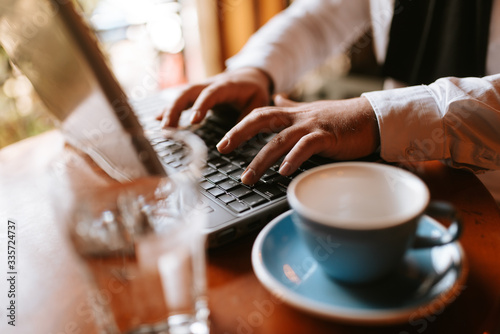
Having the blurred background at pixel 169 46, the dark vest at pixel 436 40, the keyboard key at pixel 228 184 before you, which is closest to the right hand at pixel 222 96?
the keyboard key at pixel 228 184

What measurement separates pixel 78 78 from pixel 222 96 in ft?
0.90

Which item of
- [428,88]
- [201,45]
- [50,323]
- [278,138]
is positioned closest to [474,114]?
[428,88]

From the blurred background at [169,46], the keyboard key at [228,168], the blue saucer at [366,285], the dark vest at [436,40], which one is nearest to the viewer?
the blue saucer at [366,285]

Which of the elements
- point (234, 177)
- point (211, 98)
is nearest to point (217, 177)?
point (234, 177)

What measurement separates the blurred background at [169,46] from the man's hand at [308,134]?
3.80ft

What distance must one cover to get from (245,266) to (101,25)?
1638 millimetres

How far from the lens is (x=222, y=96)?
2.37ft

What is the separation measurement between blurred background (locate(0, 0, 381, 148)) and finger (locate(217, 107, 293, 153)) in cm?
115

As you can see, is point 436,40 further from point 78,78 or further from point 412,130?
point 78,78

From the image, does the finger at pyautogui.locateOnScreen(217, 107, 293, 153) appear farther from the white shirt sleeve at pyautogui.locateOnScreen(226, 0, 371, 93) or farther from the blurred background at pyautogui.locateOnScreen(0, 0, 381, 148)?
the blurred background at pyautogui.locateOnScreen(0, 0, 381, 148)

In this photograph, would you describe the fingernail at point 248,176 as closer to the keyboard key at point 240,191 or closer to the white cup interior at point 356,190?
the keyboard key at point 240,191

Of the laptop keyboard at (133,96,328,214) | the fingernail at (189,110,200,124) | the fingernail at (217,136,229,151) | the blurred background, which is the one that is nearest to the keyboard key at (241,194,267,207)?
the laptop keyboard at (133,96,328,214)

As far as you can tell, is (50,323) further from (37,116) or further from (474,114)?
(37,116)

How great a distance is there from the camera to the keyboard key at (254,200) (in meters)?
0.45
